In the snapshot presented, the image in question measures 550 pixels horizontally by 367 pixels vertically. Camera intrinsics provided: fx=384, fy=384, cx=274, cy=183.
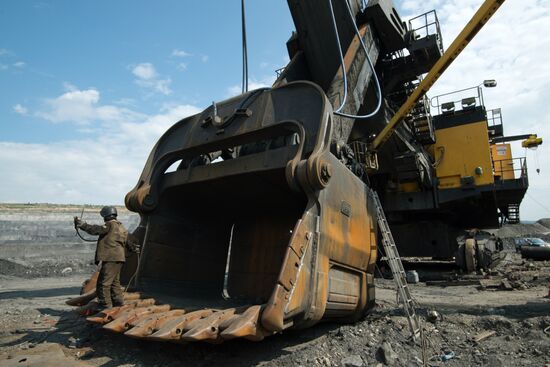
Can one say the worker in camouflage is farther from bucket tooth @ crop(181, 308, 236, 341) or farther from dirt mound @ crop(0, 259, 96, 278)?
dirt mound @ crop(0, 259, 96, 278)

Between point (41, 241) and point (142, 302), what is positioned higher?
point (41, 241)

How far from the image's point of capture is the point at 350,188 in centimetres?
427

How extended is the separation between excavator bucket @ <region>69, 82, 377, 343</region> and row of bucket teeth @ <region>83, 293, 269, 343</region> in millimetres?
10

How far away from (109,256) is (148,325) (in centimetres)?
127

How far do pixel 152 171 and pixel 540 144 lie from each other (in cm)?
1308

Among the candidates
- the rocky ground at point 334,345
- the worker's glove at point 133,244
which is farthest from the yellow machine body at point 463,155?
the worker's glove at point 133,244

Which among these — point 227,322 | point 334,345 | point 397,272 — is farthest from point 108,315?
point 397,272

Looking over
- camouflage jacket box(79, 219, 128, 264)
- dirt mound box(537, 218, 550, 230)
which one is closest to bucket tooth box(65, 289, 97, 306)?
camouflage jacket box(79, 219, 128, 264)

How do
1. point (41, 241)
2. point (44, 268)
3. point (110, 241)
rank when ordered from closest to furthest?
point (110, 241)
point (44, 268)
point (41, 241)

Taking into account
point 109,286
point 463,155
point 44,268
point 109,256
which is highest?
point 463,155

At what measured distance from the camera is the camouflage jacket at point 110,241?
414 centimetres

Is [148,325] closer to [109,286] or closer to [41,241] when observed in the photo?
[109,286]

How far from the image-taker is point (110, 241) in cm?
423

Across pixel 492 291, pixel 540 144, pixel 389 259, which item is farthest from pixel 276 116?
pixel 540 144
